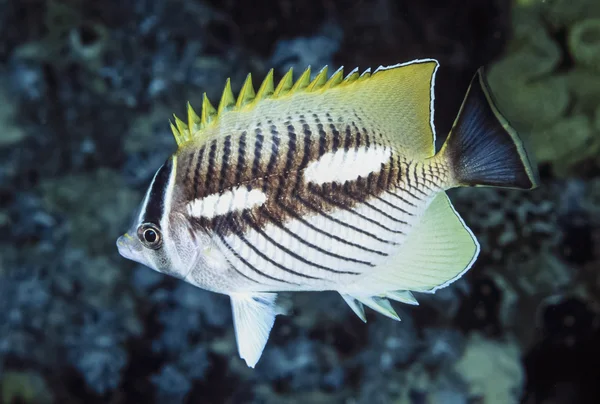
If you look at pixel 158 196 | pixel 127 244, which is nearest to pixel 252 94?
pixel 158 196

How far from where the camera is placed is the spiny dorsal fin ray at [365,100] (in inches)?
32.3

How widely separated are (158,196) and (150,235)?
0.07m

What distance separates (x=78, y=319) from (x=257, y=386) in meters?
0.86

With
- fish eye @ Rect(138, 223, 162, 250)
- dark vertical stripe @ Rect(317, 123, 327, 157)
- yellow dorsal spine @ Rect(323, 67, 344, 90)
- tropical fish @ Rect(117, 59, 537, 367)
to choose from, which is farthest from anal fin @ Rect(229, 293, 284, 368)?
yellow dorsal spine @ Rect(323, 67, 344, 90)

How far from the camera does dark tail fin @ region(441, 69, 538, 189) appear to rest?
0.79m

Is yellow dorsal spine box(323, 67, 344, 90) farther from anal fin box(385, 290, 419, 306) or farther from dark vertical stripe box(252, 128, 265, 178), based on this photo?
anal fin box(385, 290, 419, 306)

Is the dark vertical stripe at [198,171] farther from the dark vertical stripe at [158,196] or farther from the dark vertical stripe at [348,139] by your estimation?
the dark vertical stripe at [348,139]

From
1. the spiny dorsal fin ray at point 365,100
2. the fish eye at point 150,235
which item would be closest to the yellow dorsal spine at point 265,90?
the spiny dorsal fin ray at point 365,100

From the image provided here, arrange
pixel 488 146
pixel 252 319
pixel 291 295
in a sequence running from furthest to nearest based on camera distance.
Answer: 1. pixel 291 295
2. pixel 252 319
3. pixel 488 146

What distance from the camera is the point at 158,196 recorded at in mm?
837

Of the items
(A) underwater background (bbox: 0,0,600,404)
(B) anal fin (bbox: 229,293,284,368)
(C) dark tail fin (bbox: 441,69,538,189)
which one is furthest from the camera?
(A) underwater background (bbox: 0,0,600,404)

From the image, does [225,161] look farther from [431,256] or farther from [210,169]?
[431,256]

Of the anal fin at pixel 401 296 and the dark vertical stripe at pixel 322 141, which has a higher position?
the dark vertical stripe at pixel 322 141

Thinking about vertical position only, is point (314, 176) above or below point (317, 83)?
below
